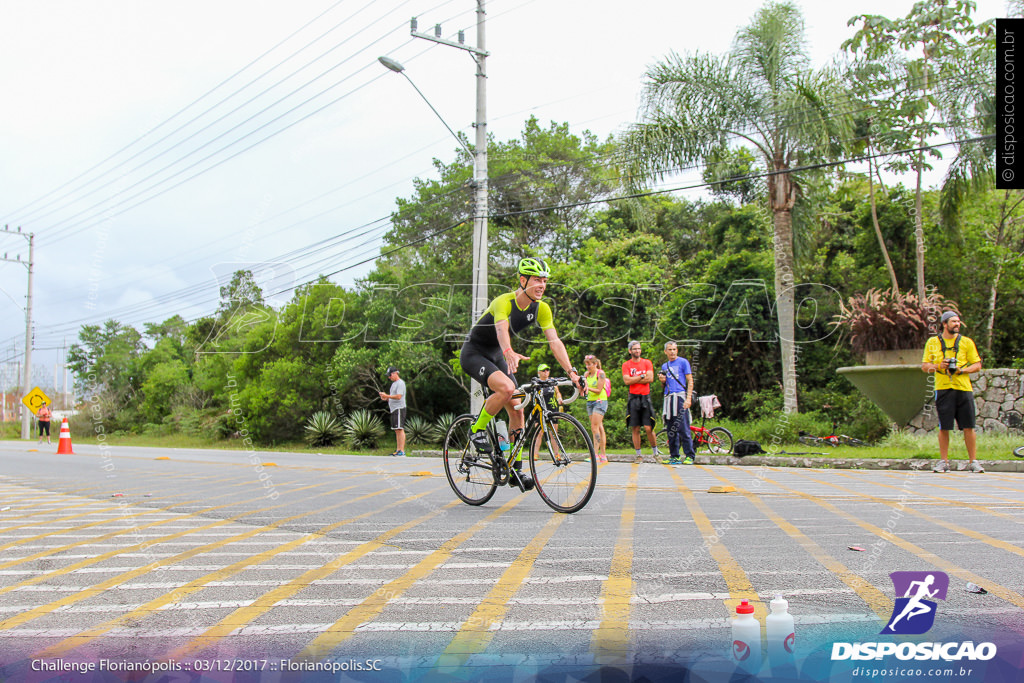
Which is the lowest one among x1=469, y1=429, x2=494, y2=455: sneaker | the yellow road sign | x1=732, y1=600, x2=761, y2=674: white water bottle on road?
x1=732, y1=600, x2=761, y2=674: white water bottle on road

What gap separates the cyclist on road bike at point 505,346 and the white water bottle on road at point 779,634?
363 cm

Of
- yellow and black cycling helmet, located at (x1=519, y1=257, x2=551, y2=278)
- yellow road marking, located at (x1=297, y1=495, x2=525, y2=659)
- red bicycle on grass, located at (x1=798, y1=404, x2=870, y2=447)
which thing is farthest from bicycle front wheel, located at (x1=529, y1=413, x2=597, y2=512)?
red bicycle on grass, located at (x1=798, y1=404, x2=870, y2=447)

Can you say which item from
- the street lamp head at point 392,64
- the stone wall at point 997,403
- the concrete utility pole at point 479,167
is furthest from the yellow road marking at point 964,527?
the street lamp head at point 392,64

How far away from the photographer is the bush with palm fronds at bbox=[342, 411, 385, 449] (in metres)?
24.8

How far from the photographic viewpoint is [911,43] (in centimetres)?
1822

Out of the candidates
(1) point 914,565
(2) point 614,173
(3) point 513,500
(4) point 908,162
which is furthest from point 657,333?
(1) point 914,565

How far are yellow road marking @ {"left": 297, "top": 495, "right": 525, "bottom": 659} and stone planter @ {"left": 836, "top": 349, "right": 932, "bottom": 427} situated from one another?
1236 cm

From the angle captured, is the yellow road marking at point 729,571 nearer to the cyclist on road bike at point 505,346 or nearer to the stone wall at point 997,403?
the cyclist on road bike at point 505,346

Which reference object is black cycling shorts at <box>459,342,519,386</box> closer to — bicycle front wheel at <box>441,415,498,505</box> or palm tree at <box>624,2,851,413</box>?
bicycle front wheel at <box>441,415,498,505</box>

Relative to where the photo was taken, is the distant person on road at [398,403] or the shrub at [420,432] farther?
the shrub at [420,432]

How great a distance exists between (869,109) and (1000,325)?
554 cm

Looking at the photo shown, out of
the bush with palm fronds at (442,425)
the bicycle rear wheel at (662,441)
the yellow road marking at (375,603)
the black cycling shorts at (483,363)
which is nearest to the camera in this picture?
the yellow road marking at (375,603)

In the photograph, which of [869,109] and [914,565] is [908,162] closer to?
[869,109]

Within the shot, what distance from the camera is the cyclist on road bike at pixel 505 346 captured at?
632cm
